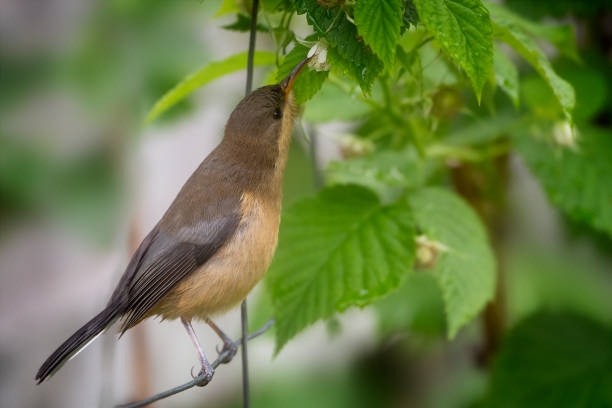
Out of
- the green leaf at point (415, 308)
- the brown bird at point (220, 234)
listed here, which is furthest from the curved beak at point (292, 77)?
the green leaf at point (415, 308)

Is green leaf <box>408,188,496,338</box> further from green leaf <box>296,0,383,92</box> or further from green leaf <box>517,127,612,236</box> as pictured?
green leaf <box>296,0,383,92</box>

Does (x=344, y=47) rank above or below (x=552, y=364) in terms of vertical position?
above

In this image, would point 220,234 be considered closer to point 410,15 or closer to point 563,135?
point 410,15

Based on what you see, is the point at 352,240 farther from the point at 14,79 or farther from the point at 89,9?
the point at 14,79

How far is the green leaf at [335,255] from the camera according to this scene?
1.35m

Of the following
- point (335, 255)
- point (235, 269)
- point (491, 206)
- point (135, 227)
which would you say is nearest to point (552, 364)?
point (491, 206)

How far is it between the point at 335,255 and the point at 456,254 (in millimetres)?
271

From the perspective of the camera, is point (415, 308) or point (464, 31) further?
point (415, 308)

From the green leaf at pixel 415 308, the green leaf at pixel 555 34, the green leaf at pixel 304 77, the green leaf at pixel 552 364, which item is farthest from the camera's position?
the green leaf at pixel 415 308

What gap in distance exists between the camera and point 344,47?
104 centimetres

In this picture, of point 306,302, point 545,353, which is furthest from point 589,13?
point 306,302

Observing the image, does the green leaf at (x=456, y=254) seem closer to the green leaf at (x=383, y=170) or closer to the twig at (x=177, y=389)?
the green leaf at (x=383, y=170)

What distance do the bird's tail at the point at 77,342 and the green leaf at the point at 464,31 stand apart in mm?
852

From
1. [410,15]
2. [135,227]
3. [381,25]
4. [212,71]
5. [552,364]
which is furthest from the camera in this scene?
[135,227]
